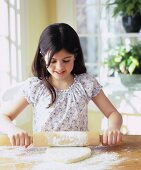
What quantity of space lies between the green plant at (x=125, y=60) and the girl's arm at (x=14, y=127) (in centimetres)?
125

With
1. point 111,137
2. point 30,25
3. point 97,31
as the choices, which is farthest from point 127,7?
point 111,137

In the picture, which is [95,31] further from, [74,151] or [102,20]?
[74,151]

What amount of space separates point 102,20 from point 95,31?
0.34ft

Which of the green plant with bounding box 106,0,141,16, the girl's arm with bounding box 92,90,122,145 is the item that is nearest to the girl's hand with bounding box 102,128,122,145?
the girl's arm with bounding box 92,90,122,145

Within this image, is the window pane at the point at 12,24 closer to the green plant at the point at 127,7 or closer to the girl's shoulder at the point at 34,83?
the green plant at the point at 127,7

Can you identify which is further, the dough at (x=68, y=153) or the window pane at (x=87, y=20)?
the window pane at (x=87, y=20)

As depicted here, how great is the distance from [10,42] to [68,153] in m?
1.56

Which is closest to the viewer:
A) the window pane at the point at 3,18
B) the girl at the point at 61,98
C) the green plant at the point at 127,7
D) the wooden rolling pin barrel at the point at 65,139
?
the wooden rolling pin barrel at the point at 65,139

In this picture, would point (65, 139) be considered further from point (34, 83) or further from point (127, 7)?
point (127, 7)

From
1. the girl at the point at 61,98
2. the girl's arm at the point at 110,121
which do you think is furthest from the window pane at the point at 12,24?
the girl's arm at the point at 110,121

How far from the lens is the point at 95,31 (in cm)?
291

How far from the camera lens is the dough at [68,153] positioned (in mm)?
1119

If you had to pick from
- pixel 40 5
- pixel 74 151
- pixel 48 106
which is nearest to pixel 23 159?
pixel 74 151

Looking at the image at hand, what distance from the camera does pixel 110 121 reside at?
4.87 ft
